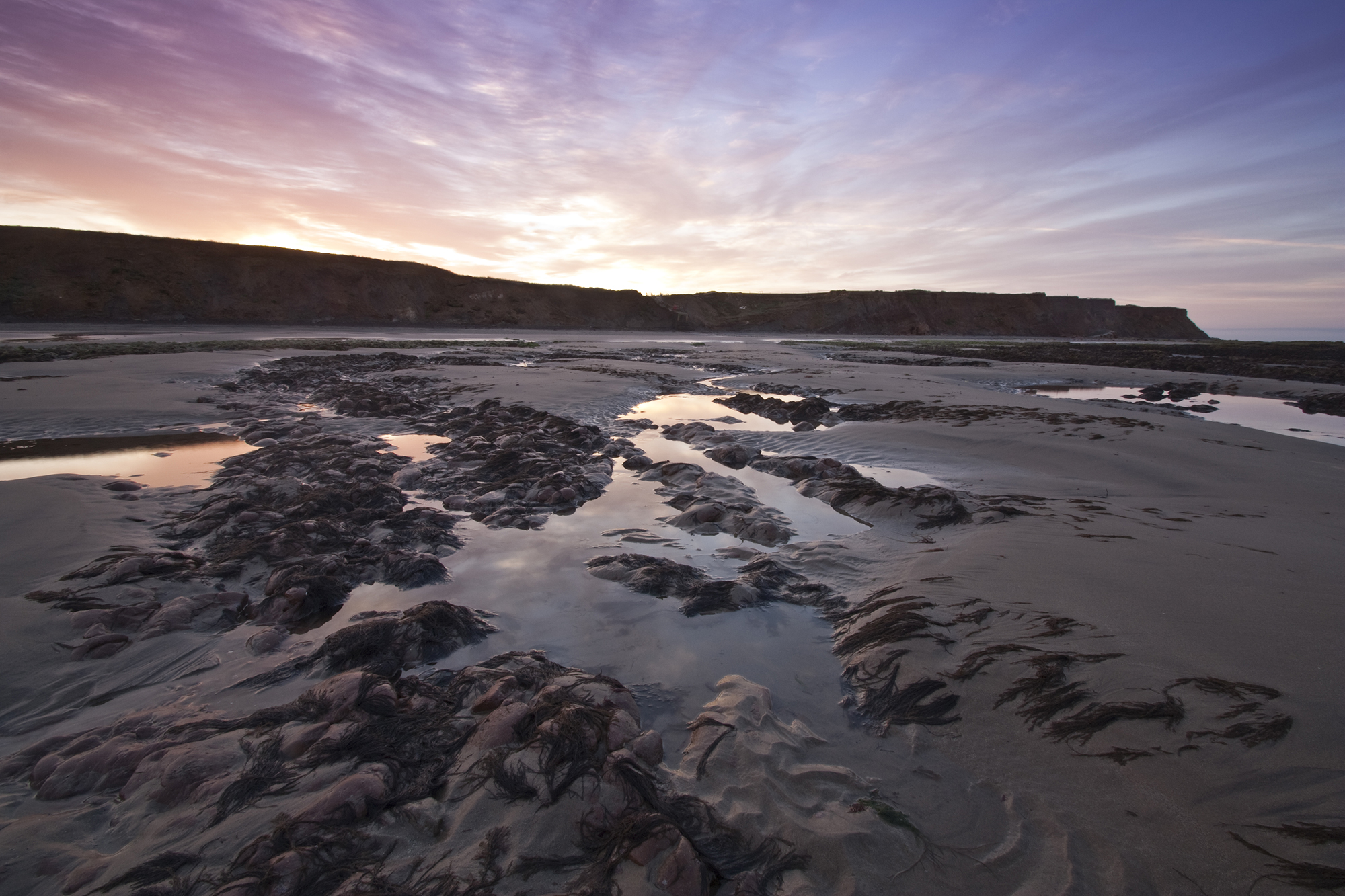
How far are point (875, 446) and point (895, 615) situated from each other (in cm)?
508

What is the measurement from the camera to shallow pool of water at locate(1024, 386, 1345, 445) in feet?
32.7

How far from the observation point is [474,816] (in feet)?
6.41

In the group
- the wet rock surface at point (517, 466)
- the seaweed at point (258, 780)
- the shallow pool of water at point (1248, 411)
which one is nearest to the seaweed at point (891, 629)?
the seaweed at point (258, 780)

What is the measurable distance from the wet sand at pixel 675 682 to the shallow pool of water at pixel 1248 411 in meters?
5.72

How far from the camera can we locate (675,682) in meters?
2.80

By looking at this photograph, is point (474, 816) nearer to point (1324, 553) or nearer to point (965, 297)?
point (1324, 553)

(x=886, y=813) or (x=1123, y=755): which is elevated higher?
(x=1123, y=755)

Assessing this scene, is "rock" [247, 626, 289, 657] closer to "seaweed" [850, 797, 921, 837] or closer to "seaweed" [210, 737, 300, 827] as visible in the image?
"seaweed" [210, 737, 300, 827]

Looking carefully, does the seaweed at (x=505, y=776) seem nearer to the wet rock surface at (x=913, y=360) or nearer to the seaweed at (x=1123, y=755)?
the seaweed at (x=1123, y=755)

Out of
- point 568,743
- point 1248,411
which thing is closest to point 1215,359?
point 1248,411

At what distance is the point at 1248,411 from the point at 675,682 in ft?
52.6

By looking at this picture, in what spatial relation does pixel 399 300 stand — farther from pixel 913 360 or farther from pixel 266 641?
pixel 266 641

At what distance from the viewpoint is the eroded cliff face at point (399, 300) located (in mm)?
41281

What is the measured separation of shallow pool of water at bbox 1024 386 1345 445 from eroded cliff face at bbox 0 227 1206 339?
5098cm
